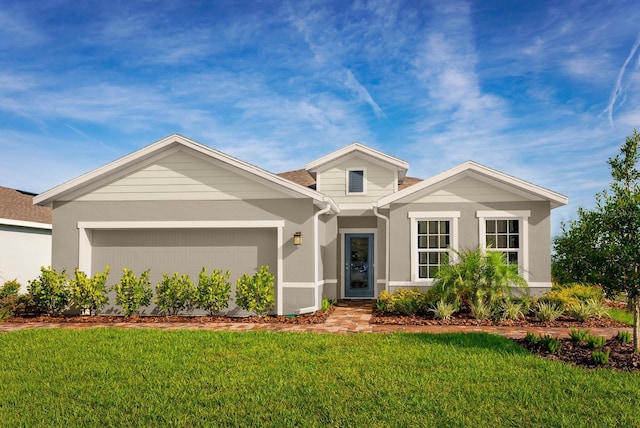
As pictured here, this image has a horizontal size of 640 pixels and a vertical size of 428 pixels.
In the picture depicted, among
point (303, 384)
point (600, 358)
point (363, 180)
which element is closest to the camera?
point (303, 384)

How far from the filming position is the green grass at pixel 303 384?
18.0 feet

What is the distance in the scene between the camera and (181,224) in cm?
1310

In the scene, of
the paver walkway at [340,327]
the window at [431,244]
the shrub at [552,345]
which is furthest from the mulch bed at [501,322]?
the shrub at [552,345]

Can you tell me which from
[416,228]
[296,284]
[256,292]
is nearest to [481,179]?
[416,228]

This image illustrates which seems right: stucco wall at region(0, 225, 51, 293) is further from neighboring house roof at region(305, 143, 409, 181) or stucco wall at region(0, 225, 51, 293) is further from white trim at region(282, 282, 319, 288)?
neighboring house roof at region(305, 143, 409, 181)

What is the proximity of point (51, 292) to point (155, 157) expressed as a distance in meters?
4.39

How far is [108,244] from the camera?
13.6 metres

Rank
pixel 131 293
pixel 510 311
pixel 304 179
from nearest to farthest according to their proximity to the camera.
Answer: pixel 510 311 → pixel 131 293 → pixel 304 179

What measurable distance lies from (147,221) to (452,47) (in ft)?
31.0

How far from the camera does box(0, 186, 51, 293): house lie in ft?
56.5

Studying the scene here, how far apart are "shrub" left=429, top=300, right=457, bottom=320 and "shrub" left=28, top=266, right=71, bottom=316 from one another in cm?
942

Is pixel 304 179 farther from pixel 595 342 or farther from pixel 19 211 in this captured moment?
pixel 595 342

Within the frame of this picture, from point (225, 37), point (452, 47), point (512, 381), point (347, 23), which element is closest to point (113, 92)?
point (225, 37)

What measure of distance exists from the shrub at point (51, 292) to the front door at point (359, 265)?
875cm
